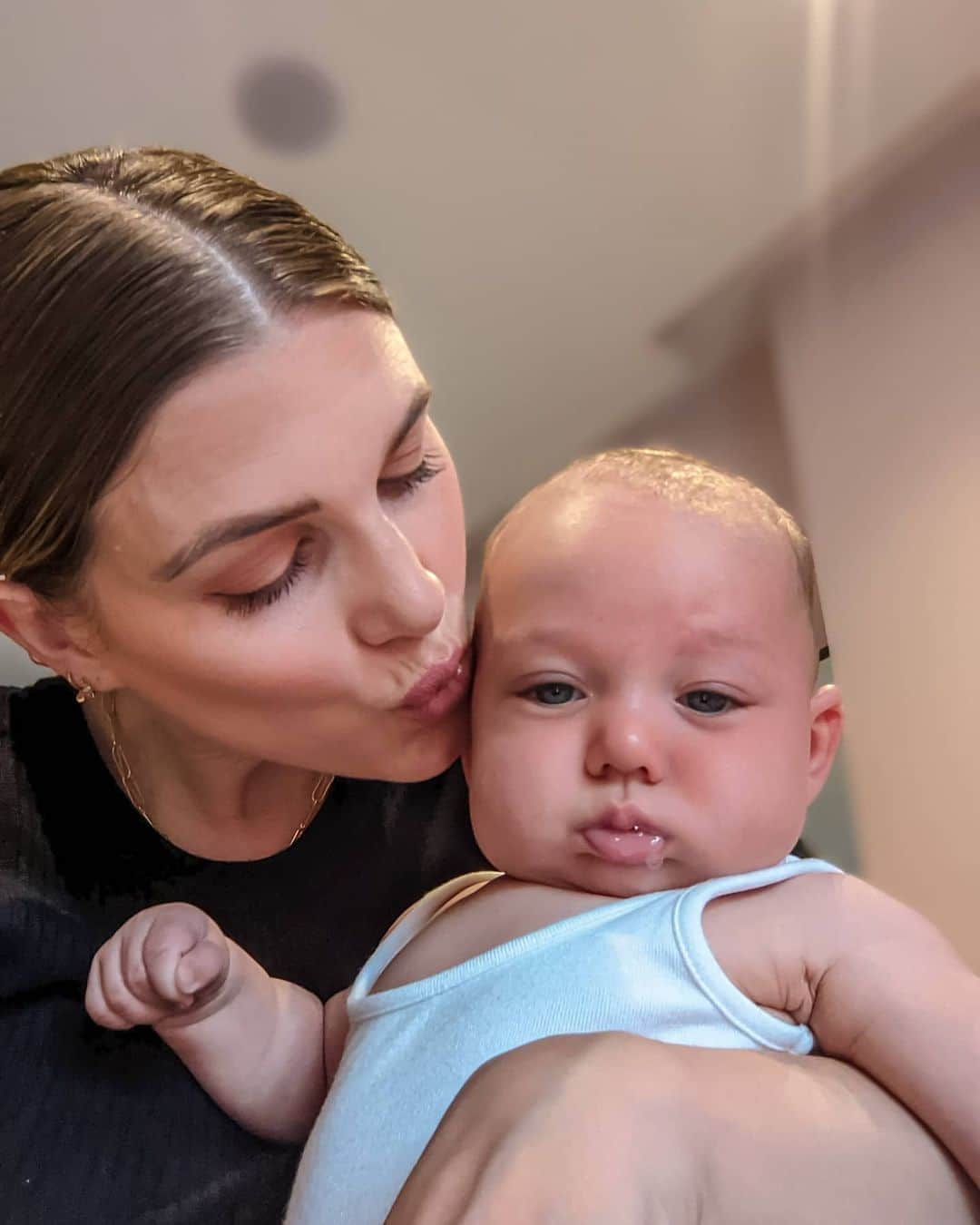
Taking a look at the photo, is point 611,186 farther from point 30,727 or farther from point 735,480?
point 30,727

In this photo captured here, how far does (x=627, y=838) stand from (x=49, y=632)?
504mm

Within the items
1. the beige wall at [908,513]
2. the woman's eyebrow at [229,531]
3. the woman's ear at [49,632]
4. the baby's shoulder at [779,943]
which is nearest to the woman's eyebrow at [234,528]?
the woman's eyebrow at [229,531]

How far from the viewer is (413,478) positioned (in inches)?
31.2

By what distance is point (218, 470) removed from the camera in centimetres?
67

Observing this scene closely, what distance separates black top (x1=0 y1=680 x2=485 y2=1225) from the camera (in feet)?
2.41

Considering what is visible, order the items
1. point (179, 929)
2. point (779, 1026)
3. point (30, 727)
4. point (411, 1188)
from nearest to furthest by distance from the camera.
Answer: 1. point (411, 1188)
2. point (779, 1026)
3. point (179, 929)
4. point (30, 727)

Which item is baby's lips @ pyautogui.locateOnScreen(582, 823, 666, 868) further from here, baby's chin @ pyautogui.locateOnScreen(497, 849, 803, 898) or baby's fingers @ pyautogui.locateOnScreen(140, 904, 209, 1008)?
baby's fingers @ pyautogui.locateOnScreen(140, 904, 209, 1008)

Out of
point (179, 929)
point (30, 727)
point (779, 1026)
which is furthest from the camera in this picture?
point (30, 727)

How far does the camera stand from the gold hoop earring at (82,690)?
34.0 inches

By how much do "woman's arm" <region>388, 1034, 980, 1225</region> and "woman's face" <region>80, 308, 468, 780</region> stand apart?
325 mm

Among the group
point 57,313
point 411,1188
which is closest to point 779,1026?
point 411,1188

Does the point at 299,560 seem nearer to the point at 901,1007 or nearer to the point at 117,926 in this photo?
the point at 117,926

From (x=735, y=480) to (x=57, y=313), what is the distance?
1.78 feet

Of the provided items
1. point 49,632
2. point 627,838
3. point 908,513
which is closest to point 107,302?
point 49,632
